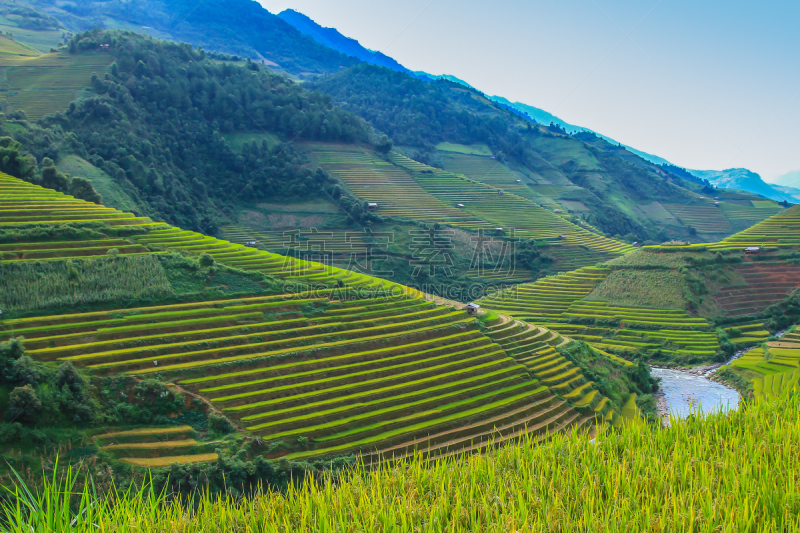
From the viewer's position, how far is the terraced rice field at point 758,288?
200 ft

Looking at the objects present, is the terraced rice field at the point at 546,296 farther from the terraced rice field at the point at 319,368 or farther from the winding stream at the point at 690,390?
the terraced rice field at the point at 319,368

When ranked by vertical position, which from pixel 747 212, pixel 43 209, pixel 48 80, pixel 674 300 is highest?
pixel 747 212

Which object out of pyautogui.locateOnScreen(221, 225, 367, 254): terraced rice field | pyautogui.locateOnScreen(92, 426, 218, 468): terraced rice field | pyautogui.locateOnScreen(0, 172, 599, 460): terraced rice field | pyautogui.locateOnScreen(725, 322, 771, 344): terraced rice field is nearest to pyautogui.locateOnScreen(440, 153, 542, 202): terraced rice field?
pyautogui.locateOnScreen(221, 225, 367, 254): terraced rice field

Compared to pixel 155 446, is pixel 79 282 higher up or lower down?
higher up

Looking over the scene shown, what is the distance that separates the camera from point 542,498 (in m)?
12.5

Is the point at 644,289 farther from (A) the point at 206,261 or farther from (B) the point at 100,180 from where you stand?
(B) the point at 100,180

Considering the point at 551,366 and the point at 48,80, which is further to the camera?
the point at 48,80

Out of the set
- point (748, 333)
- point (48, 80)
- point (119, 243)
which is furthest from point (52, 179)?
point (748, 333)

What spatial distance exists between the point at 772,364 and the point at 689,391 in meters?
8.06

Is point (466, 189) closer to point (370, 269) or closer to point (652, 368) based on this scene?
point (370, 269)

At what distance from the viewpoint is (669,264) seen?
6481 centimetres

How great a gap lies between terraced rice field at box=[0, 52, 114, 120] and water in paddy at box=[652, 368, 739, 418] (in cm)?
7505

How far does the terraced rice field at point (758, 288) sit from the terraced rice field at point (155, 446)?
55869 mm

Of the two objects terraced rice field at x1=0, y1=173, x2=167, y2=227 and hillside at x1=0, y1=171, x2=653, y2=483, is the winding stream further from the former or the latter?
terraced rice field at x1=0, y1=173, x2=167, y2=227
